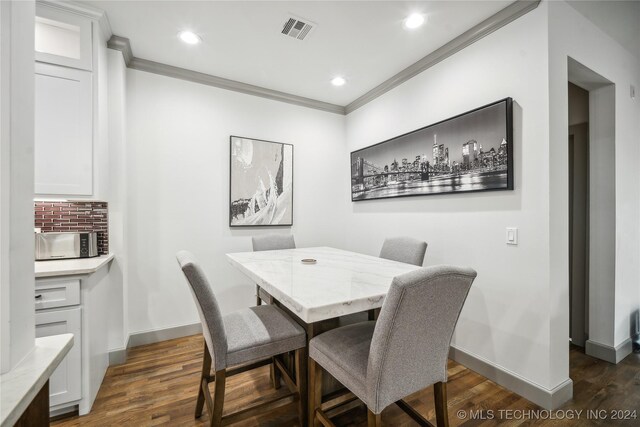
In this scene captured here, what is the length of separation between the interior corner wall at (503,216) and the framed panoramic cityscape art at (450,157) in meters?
0.07

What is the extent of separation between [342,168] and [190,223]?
Result: 2.04 m

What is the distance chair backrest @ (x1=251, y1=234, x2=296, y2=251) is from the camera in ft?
9.42

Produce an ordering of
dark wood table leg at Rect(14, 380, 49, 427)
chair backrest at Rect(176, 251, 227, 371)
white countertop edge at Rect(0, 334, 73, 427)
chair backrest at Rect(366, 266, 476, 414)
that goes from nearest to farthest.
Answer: white countertop edge at Rect(0, 334, 73, 427) → dark wood table leg at Rect(14, 380, 49, 427) → chair backrest at Rect(366, 266, 476, 414) → chair backrest at Rect(176, 251, 227, 371)

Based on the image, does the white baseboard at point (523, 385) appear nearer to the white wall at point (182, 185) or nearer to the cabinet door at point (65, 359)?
the white wall at point (182, 185)

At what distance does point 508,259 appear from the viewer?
2.00 metres

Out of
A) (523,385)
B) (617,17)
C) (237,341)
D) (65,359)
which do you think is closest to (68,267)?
(65,359)

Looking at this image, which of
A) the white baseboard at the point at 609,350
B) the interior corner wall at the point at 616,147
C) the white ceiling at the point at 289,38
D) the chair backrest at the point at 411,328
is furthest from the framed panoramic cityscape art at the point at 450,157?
the white baseboard at the point at 609,350

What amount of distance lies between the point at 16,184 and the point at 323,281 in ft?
3.94

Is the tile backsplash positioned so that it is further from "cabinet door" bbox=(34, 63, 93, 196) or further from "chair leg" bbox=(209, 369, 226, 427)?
"chair leg" bbox=(209, 369, 226, 427)

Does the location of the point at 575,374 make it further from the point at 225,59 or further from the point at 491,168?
the point at 225,59

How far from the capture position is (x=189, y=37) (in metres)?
2.34

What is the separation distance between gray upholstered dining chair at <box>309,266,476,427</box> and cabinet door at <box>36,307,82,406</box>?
1.54m

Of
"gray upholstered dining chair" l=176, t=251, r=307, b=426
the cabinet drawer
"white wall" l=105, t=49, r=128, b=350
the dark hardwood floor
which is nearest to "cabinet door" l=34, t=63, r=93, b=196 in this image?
"white wall" l=105, t=49, r=128, b=350

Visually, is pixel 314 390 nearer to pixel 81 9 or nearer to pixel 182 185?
pixel 182 185
